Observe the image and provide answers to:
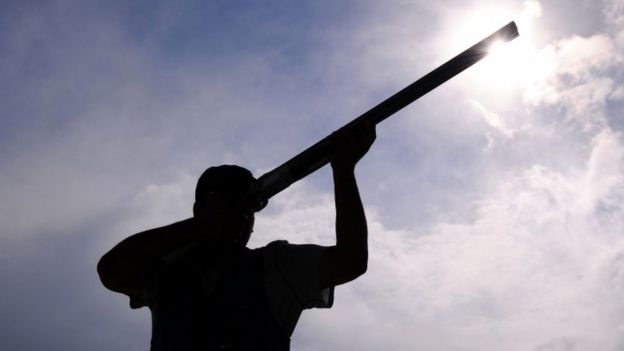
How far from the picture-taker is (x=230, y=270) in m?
3.78

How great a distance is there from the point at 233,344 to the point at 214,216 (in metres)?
1.09

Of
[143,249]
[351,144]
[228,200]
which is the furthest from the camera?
[351,144]

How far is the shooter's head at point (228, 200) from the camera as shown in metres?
4.07

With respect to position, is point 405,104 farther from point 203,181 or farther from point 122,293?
point 122,293

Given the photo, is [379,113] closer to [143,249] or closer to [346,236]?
[346,236]

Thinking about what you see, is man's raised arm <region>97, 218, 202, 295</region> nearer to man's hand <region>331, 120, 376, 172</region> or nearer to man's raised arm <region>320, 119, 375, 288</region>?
man's raised arm <region>320, 119, 375, 288</region>

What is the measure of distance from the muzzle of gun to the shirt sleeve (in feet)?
2.84

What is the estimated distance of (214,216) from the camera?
3992mm

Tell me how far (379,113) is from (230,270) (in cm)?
193

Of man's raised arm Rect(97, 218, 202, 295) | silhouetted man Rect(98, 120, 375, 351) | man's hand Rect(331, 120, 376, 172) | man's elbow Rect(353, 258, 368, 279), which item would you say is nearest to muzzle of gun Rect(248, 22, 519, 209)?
man's hand Rect(331, 120, 376, 172)

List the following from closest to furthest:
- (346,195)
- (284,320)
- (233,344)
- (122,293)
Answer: (233,344)
(284,320)
(346,195)
(122,293)

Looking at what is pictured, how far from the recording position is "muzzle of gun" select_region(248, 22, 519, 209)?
4.22 meters

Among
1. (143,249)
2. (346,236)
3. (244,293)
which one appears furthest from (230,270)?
(346,236)

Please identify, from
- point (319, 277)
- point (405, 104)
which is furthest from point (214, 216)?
point (405, 104)
